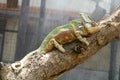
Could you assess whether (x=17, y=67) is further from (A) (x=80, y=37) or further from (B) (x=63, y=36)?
(A) (x=80, y=37)

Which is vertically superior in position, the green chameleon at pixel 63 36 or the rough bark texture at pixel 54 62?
the green chameleon at pixel 63 36

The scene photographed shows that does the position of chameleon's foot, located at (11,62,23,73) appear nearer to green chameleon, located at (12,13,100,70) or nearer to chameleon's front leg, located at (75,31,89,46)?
green chameleon, located at (12,13,100,70)

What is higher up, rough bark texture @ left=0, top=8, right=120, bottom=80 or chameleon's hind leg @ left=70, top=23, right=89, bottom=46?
chameleon's hind leg @ left=70, top=23, right=89, bottom=46

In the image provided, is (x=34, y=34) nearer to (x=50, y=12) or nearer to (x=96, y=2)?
(x=50, y=12)

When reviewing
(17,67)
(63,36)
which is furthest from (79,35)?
(17,67)

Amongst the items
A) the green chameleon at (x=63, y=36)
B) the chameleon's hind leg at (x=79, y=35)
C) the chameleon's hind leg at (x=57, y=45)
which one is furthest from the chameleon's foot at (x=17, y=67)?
the chameleon's hind leg at (x=79, y=35)

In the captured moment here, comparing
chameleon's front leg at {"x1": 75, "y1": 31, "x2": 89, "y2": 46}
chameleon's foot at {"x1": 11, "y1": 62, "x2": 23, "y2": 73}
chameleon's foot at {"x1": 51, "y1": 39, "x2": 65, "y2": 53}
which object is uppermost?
chameleon's front leg at {"x1": 75, "y1": 31, "x2": 89, "y2": 46}

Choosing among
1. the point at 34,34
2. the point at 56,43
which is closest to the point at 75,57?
the point at 56,43

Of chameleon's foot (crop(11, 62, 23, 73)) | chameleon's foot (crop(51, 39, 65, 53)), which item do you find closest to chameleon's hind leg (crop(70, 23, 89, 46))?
chameleon's foot (crop(51, 39, 65, 53))

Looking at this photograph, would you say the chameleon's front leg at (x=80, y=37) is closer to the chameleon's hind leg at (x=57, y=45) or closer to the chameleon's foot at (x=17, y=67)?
the chameleon's hind leg at (x=57, y=45)
